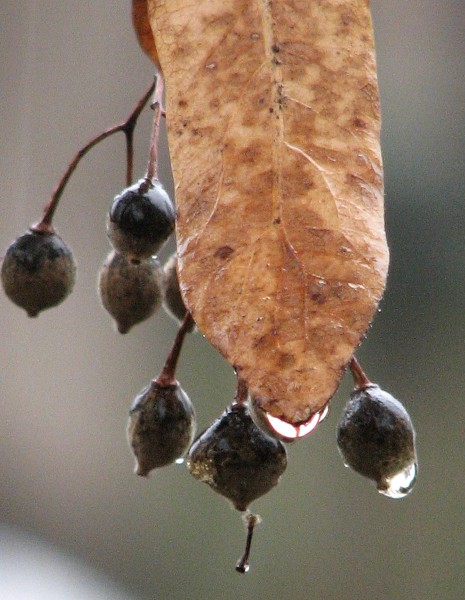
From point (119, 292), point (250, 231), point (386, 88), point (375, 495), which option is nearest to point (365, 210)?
point (250, 231)

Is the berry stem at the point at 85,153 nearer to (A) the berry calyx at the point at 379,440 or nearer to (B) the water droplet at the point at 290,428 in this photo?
(A) the berry calyx at the point at 379,440

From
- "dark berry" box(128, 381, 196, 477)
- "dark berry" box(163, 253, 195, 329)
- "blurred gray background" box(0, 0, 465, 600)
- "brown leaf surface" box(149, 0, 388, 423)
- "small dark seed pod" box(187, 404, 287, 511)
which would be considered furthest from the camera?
"blurred gray background" box(0, 0, 465, 600)

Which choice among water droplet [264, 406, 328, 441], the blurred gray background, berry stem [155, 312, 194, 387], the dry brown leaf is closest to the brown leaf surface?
water droplet [264, 406, 328, 441]

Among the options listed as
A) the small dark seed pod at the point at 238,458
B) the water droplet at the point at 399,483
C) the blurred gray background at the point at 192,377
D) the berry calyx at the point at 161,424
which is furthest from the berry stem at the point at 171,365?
the blurred gray background at the point at 192,377

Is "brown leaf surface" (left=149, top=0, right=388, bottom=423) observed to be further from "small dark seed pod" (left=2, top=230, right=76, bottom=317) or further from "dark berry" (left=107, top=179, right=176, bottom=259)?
"small dark seed pod" (left=2, top=230, right=76, bottom=317)

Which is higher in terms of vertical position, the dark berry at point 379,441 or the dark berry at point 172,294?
the dark berry at point 172,294

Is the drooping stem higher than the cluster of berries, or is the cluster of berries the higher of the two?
the cluster of berries
